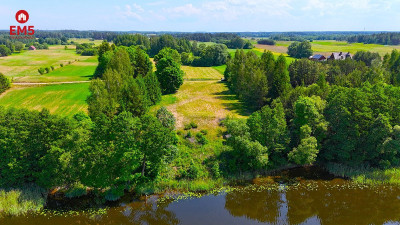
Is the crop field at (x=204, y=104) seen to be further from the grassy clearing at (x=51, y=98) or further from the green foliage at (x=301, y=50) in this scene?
the green foliage at (x=301, y=50)

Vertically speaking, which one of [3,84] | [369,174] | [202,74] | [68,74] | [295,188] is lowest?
[295,188]

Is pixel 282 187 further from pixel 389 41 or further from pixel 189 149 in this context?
pixel 389 41

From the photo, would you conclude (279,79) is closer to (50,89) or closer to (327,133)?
(327,133)

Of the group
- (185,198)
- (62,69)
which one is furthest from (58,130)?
(62,69)

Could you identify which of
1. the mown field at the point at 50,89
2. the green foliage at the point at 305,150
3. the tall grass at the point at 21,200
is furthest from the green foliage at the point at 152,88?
the green foliage at the point at 305,150

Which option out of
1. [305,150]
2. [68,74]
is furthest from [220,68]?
[305,150]

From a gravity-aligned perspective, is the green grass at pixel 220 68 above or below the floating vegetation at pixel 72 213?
above

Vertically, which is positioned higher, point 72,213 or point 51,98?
point 51,98
